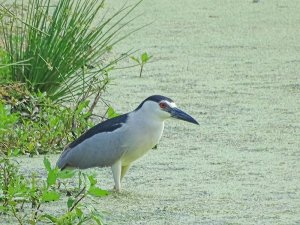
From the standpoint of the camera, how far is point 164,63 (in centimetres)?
750

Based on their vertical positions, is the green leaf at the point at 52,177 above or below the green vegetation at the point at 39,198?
above

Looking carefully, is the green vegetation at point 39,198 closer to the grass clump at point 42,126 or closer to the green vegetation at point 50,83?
the green vegetation at point 50,83

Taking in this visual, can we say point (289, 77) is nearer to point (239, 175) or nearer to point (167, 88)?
point (167, 88)

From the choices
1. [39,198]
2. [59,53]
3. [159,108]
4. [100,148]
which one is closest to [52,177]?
[39,198]

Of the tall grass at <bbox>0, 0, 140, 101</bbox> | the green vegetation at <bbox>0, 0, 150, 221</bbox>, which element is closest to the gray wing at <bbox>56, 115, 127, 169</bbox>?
the green vegetation at <bbox>0, 0, 150, 221</bbox>

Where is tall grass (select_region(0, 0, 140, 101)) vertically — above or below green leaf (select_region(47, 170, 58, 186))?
above

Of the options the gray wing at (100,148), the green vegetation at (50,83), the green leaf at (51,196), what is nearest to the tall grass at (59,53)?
the green vegetation at (50,83)

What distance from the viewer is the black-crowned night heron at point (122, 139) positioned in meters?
4.64

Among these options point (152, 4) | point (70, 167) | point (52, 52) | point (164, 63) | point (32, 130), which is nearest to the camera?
point (70, 167)

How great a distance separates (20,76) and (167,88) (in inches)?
46.3

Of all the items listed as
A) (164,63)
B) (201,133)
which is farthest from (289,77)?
(201,133)

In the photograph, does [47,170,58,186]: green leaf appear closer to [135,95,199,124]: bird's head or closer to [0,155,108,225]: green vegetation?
[0,155,108,225]: green vegetation

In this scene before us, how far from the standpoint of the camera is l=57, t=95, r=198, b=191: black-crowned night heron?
4.64 meters

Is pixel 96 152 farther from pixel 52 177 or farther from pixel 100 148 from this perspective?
pixel 52 177
